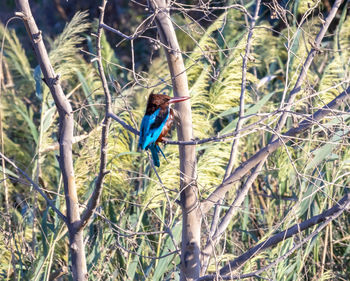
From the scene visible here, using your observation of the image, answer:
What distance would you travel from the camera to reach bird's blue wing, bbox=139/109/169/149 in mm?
2389

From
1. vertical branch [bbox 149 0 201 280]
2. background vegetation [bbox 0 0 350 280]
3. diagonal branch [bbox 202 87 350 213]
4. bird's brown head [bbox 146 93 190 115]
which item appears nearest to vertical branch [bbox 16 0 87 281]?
background vegetation [bbox 0 0 350 280]

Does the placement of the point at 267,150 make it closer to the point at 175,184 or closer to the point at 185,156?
the point at 185,156

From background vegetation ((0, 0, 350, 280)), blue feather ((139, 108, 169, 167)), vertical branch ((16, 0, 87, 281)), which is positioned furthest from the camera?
blue feather ((139, 108, 169, 167))

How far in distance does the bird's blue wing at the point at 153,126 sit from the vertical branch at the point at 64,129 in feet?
2.01

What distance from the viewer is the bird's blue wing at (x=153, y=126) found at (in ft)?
7.84

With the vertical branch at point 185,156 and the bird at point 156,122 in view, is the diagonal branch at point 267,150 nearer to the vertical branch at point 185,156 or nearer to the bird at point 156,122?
the vertical branch at point 185,156

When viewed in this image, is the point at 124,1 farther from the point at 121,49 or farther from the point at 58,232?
the point at 58,232

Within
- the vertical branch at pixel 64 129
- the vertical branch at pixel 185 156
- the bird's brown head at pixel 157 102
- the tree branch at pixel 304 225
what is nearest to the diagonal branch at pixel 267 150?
the vertical branch at pixel 185 156

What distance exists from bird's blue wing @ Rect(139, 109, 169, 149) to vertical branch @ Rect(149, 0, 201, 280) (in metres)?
0.54

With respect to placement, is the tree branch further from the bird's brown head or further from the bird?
the bird's brown head

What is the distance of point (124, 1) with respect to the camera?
6.65m

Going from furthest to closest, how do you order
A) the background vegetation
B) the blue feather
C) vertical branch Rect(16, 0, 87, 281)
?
the blue feather
the background vegetation
vertical branch Rect(16, 0, 87, 281)

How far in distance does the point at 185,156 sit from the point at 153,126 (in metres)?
0.61

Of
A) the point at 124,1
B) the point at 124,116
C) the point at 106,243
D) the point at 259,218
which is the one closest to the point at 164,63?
the point at 124,116
